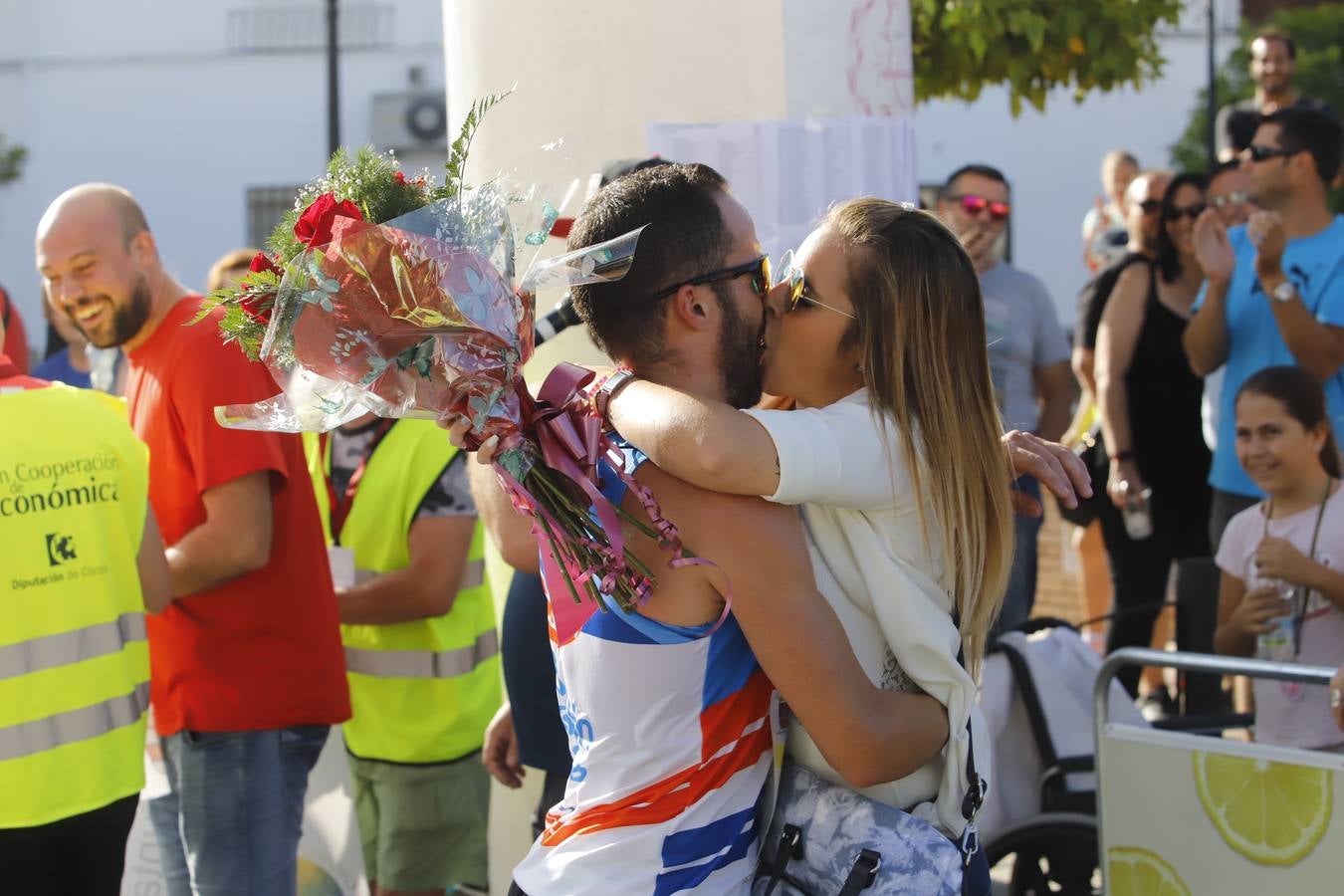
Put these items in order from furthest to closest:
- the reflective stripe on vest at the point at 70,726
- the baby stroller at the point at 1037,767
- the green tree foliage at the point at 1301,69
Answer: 1. the green tree foliage at the point at 1301,69
2. the baby stroller at the point at 1037,767
3. the reflective stripe on vest at the point at 70,726

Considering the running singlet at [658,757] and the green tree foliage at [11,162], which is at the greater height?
the green tree foliage at [11,162]

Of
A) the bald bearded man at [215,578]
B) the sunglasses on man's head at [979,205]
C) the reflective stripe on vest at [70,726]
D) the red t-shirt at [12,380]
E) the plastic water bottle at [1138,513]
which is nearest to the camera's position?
the reflective stripe on vest at [70,726]

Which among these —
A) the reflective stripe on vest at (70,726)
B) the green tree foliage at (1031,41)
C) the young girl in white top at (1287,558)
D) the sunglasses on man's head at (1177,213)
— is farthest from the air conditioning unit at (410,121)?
the reflective stripe on vest at (70,726)

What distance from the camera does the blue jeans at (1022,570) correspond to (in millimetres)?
4473

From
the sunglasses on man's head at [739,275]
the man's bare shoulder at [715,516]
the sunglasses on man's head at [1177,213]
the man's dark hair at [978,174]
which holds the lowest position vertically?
the man's bare shoulder at [715,516]

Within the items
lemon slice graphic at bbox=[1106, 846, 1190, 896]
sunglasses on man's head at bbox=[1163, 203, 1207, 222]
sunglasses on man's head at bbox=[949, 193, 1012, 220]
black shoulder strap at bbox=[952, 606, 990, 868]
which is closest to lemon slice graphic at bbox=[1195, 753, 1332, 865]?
lemon slice graphic at bbox=[1106, 846, 1190, 896]

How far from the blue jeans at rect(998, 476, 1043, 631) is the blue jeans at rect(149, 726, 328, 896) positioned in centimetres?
190

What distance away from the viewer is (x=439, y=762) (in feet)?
13.5

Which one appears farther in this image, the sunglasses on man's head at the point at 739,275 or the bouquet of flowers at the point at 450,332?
the sunglasses on man's head at the point at 739,275

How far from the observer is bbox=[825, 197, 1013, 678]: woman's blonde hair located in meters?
2.07

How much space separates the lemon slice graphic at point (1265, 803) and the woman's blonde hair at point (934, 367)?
1457mm

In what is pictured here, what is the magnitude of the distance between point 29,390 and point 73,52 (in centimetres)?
2514

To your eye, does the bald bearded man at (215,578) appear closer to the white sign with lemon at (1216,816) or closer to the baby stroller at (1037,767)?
the baby stroller at (1037,767)

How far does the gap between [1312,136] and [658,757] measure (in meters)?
4.08
